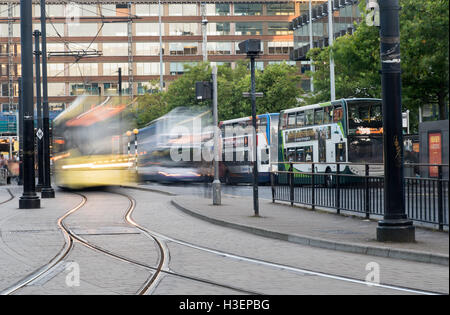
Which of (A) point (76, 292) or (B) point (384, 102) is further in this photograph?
(B) point (384, 102)

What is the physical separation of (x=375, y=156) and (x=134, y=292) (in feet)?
86.9

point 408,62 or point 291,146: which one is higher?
point 408,62

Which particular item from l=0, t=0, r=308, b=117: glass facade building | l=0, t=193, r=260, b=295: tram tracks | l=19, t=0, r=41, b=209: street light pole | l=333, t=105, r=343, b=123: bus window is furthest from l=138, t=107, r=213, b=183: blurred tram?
l=0, t=0, r=308, b=117: glass facade building

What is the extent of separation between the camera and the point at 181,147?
136 ft

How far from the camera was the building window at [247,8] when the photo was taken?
101 m

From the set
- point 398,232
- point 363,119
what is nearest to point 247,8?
point 363,119

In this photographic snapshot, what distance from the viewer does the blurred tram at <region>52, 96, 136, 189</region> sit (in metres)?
31.2

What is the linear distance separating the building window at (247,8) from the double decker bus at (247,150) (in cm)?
5958

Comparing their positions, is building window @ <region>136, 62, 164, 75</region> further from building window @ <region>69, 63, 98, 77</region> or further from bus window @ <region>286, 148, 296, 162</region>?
bus window @ <region>286, 148, 296, 162</region>

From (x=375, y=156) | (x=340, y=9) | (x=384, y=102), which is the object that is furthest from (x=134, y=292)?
(x=340, y=9)

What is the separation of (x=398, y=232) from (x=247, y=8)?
9176cm
